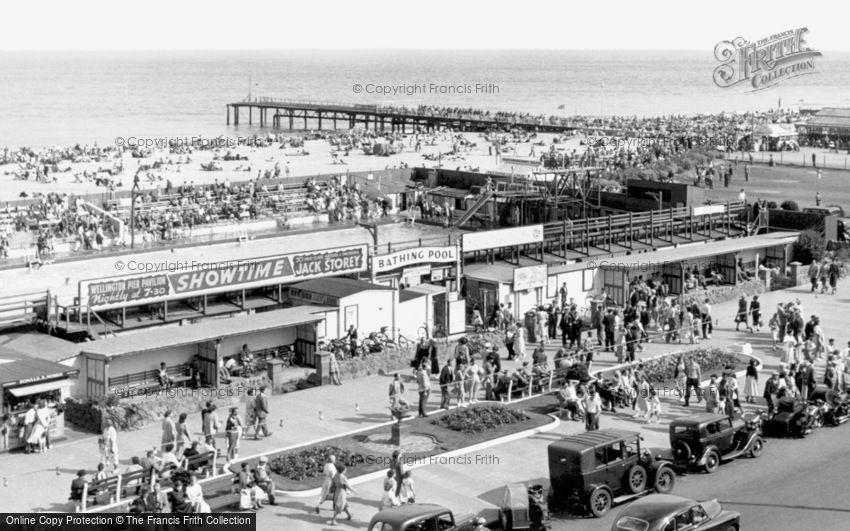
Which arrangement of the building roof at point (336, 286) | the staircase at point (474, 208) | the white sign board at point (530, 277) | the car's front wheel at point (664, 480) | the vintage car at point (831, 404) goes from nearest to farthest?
1. the car's front wheel at point (664, 480)
2. the vintage car at point (831, 404)
3. the building roof at point (336, 286)
4. the white sign board at point (530, 277)
5. the staircase at point (474, 208)

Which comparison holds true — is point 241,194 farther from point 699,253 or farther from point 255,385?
point 255,385

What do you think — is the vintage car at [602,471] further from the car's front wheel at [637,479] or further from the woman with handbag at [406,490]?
the woman with handbag at [406,490]

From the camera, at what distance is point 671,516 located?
17.6m

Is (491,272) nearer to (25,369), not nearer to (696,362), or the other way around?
(696,362)

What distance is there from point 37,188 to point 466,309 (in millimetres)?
44193

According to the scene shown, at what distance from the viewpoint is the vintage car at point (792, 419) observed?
24938 mm

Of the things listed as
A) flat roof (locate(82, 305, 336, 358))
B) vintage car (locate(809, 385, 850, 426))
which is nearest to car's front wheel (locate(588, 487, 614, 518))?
vintage car (locate(809, 385, 850, 426))

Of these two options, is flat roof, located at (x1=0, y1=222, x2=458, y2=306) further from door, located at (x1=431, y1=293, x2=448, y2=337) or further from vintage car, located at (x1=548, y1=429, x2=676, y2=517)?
A: vintage car, located at (x1=548, y1=429, x2=676, y2=517)

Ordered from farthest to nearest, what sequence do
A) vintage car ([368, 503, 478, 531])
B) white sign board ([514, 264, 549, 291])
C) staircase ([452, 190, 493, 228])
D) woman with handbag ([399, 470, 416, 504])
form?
staircase ([452, 190, 493, 228])
white sign board ([514, 264, 549, 291])
woman with handbag ([399, 470, 416, 504])
vintage car ([368, 503, 478, 531])

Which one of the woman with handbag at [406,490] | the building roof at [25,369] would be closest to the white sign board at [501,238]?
the building roof at [25,369]

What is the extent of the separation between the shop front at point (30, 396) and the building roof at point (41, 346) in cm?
103

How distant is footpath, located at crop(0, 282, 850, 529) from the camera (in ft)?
68.5

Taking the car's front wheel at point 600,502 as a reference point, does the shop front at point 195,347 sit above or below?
above

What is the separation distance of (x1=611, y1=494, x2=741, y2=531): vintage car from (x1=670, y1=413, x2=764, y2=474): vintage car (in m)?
4.15
